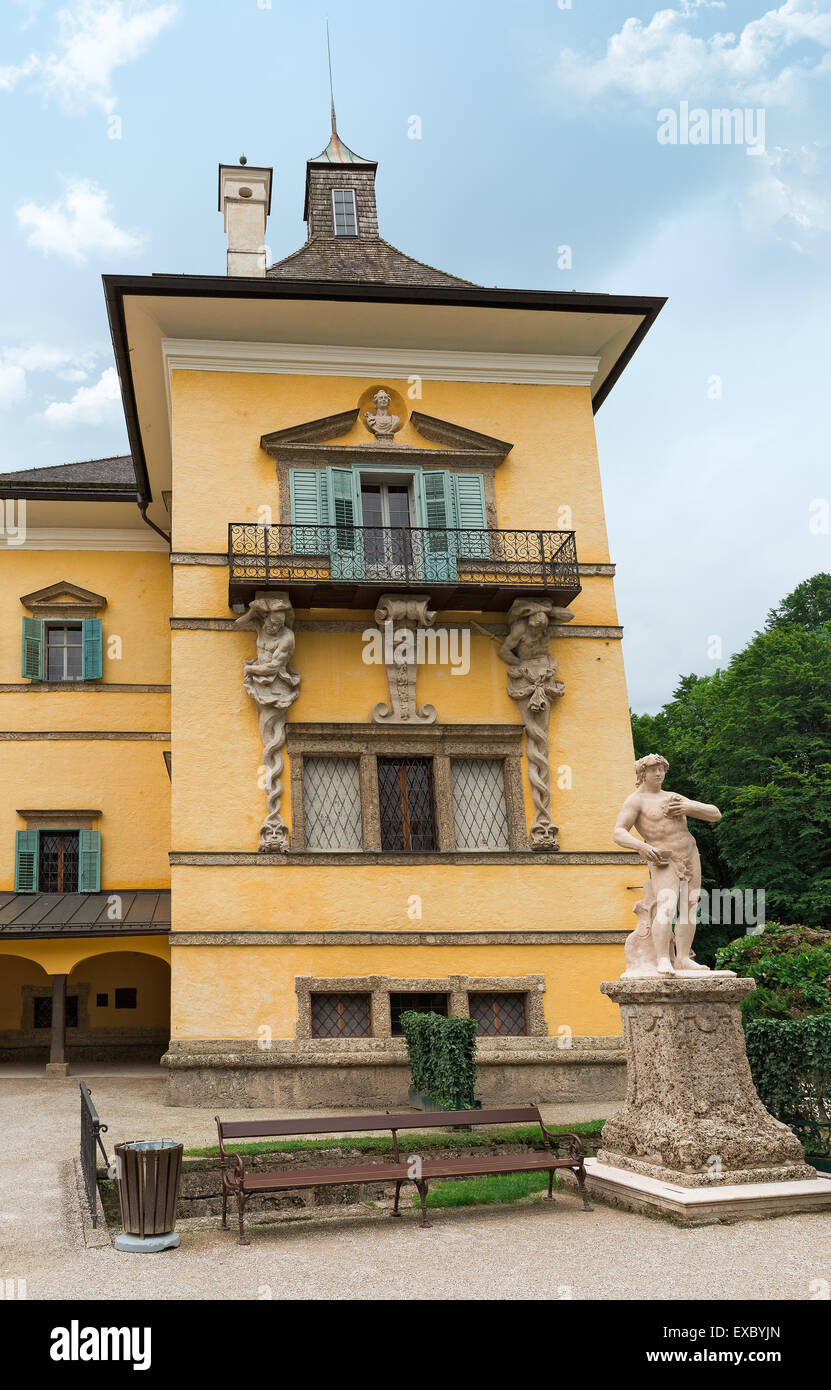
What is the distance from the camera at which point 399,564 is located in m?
18.4

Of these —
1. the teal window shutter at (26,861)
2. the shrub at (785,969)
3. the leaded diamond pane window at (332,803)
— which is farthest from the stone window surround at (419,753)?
the teal window shutter at (26,861)

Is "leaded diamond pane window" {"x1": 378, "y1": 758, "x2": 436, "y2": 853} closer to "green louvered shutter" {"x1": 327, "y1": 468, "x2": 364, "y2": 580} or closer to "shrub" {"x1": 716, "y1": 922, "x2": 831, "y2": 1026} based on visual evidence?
"green louvered shutter" {"x1": 327, "y1": 468, "x2": 364, "y2": 580}

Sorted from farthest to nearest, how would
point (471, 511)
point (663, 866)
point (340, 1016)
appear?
point (471, 511), point (340, 1016), point (663, 866)

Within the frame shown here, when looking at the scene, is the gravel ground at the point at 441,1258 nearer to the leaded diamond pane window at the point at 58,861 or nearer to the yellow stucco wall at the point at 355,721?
the yellow stucco wall at the point at 355,721

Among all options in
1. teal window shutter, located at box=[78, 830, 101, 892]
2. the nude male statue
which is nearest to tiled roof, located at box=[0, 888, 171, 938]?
teal window shutter, located at box=[78, 830, 101, 892]

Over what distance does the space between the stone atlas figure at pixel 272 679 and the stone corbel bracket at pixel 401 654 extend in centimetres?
154

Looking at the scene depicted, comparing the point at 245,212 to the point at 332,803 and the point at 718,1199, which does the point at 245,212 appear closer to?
the point at 332,803

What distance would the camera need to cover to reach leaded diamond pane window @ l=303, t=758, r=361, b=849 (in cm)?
1719

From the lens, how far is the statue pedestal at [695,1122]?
8828mm

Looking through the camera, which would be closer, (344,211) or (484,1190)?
(484,1190)

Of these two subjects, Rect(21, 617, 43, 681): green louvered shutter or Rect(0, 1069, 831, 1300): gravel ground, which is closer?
Rect(0, 1069, 831, 1300): gravel ground

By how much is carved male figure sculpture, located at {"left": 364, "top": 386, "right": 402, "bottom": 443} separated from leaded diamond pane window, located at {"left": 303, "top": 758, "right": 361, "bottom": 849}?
5981 millimetres

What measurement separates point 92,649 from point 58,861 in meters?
4.63

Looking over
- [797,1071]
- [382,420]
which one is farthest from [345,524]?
[797,1071]
